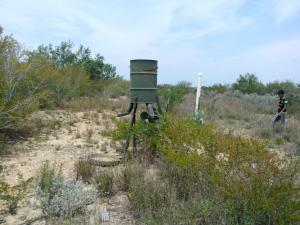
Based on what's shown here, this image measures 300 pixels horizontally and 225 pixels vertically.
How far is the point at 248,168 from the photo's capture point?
15.2 ft

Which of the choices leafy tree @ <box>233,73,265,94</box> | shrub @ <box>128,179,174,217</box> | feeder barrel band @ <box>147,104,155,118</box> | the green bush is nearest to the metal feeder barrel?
feeder barrel band @ <box>147,104,155,118</box>

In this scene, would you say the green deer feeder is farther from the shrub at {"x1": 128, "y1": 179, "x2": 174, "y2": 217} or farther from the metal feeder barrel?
the shrub at {"x1": 128, "y1": 179, "x2": 174, "y2": 217}

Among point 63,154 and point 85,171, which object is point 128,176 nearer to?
point 85,171

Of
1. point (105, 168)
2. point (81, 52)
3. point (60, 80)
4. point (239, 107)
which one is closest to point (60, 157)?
point (105, 168)

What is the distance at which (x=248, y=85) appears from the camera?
114 ft

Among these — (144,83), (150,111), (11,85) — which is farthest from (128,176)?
(11,85)

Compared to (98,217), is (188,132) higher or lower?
higher

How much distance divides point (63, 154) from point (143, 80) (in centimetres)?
253

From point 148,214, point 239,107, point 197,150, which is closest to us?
point 148,214

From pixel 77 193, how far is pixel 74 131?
7208 mm

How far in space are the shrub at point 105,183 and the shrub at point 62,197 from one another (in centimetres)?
40

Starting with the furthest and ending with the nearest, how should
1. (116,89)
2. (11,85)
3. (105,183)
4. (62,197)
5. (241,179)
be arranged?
(116,89) → (11,85) → (105,183) → (62,197) → (241,179)

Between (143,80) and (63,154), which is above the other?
(143,80)

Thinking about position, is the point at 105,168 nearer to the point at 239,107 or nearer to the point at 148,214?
the point at 148,214
